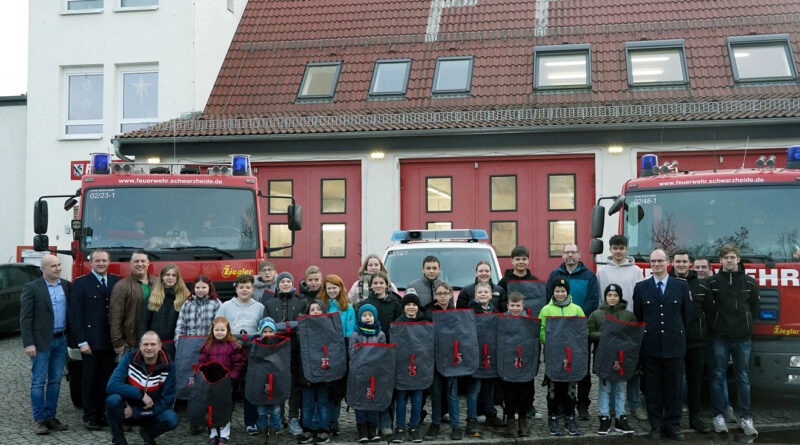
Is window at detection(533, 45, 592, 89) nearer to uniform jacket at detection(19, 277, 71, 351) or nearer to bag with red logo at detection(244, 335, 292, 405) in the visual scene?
bag with red logo at detection(244, 335, 292, 405)

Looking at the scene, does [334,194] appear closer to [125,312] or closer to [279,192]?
[279,192]

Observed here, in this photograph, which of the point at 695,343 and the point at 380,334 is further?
the point at 695,343

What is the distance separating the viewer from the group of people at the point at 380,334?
8367 millimetres

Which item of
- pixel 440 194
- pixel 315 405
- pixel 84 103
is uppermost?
pixel 84 103

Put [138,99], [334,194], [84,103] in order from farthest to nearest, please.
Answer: [84,103], [138,99], [334,194]

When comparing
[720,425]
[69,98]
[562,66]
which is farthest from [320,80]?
[720,425]

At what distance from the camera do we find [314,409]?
8477 millimetres

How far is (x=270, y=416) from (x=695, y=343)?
4.35 m

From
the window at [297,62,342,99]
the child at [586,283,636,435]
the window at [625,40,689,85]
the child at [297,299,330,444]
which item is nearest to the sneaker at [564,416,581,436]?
the child at [586,283,636,435]

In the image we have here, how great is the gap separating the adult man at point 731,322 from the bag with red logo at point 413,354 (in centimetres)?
293

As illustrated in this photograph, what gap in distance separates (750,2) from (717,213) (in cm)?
1208

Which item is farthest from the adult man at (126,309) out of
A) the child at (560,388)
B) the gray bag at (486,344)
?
the child at (560,388)

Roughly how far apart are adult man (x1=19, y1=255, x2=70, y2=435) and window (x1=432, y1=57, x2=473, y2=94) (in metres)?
11.0

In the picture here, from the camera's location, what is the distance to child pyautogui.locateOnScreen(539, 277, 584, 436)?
8523 millimetres
